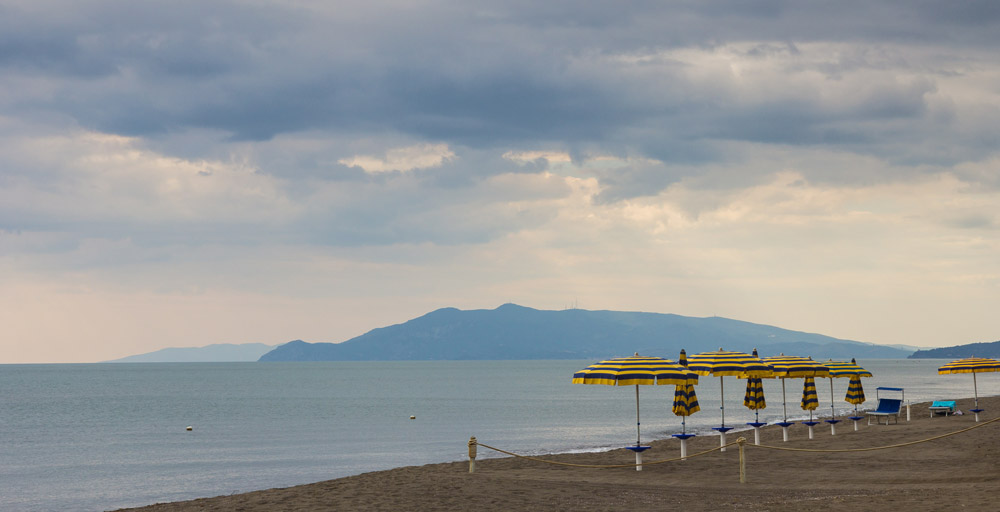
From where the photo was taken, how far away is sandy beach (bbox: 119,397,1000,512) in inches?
674

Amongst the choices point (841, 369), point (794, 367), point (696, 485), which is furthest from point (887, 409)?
point (696, 485)

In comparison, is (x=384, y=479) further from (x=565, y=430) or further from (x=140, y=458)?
(x=565, y=430)

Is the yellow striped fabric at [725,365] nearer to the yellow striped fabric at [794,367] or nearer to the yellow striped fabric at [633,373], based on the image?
the yellow striped fabric at [794,367]

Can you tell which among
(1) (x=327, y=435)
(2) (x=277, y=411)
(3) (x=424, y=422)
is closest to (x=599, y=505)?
(1) (x=327, y=435)

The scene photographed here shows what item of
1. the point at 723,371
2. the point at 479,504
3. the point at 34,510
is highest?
the point at 723,371

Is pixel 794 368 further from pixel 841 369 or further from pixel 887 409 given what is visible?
pixel 887 409

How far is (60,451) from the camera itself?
152 ft

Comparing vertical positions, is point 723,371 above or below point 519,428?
above

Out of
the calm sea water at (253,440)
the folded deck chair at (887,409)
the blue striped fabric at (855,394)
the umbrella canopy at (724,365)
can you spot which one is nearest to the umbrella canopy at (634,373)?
the umbrella canopy at (724,365)

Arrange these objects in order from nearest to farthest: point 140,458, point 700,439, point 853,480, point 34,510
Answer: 1. point 853,480
2. point 34,510
3. point 700,439
4. point 140,458

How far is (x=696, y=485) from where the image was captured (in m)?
20.2

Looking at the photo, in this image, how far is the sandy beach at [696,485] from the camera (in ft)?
56.2

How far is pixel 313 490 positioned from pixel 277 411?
5967cm

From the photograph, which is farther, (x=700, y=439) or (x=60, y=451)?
(x=60, y=451)
